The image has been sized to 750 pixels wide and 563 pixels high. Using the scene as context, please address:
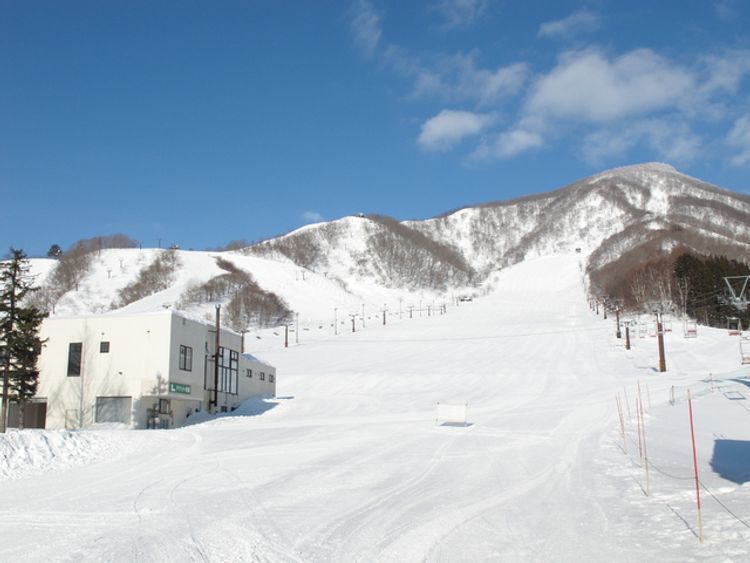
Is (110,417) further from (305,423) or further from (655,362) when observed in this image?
(655,362)

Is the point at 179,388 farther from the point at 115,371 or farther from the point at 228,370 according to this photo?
the point at 228,370

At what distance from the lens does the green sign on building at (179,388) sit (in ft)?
114

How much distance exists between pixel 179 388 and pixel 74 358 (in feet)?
20.0

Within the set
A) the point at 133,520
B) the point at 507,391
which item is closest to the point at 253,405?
the point at 507,391

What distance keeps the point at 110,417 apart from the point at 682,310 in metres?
79.0

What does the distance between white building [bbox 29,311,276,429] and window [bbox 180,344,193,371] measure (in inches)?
2.2

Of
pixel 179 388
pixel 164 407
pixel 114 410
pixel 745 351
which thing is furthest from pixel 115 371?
pixel 745 351

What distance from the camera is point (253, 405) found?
42.1m

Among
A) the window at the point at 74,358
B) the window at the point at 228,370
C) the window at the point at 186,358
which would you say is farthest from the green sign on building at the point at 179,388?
the window at the point at 228,370

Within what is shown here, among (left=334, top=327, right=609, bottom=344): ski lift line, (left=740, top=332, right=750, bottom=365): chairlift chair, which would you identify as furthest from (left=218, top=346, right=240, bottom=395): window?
(left=740, top=332, right=750, bottom=365): chairlift chair

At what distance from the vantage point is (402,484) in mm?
15844

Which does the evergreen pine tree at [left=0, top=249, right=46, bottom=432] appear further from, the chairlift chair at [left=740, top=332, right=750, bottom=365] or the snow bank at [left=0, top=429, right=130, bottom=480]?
the chairlift chair at [left=740, top=332, right=750, bottom=365]

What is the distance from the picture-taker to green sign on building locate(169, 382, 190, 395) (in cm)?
3488

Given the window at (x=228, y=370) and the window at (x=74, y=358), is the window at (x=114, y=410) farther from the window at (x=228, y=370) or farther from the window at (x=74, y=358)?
the window at (x=228, y=370)
